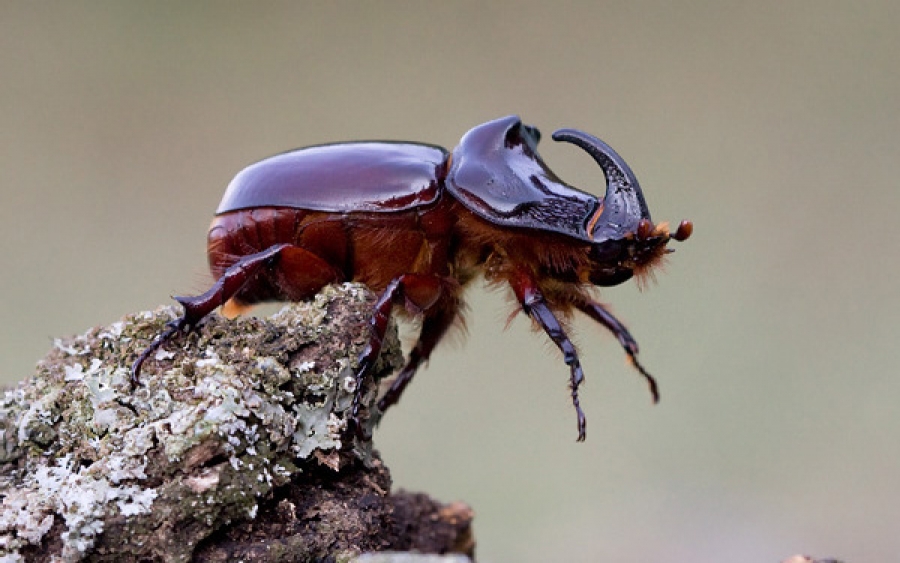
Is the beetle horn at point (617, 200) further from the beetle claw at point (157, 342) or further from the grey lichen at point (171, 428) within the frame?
the beetle claw at point (157, 342)

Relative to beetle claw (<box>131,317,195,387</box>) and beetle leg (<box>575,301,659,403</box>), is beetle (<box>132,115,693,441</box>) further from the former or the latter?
beetle claw (<box>131,317,195,387</box>)

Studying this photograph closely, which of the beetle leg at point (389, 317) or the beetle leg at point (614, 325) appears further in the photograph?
the beetle leg at point (614, 325)

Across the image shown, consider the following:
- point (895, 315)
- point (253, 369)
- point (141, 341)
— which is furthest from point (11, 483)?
point (895, 315)

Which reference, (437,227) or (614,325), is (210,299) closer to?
(437,227)

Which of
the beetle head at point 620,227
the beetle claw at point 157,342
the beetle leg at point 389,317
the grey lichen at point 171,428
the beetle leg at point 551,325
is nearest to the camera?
the grey lichen at point 171,428

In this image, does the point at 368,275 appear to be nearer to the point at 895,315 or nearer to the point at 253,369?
the point at 253,369

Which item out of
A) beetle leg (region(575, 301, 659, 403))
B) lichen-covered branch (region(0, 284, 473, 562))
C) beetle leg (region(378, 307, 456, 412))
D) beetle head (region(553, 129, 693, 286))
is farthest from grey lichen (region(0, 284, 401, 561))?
beetle leg (region(575, 301, 659, 403))

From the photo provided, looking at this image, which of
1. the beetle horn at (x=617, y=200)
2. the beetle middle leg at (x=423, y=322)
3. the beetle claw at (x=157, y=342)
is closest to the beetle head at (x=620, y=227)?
the beetle horn at (x=617, y=200)
